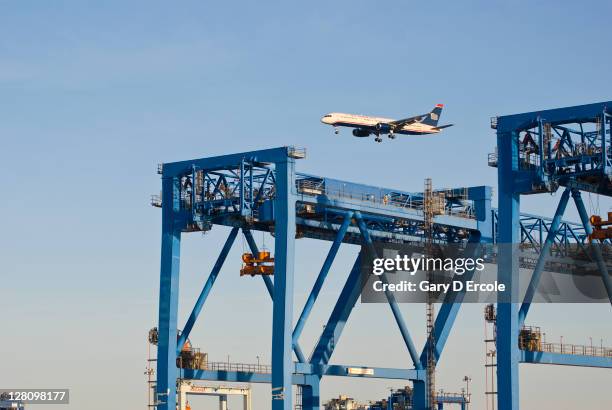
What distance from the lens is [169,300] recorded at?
91812 mm

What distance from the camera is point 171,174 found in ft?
308

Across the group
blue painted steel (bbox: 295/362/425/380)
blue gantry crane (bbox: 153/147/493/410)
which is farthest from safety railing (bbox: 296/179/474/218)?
blue painted steel (bbox: 295/362/425/380)

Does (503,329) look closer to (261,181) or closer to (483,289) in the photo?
(261,181)

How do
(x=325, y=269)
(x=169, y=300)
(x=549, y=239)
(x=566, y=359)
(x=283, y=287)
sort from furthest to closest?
(x=325, y=269), (x=169, y=300), (x=566, y=359), (x=283, y=287), (x=549, y=239)

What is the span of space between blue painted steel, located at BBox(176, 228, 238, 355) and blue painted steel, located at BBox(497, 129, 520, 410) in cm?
2196

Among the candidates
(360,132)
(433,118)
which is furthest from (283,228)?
(433,118)

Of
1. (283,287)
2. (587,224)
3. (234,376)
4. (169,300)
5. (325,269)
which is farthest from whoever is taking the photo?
(234,376)

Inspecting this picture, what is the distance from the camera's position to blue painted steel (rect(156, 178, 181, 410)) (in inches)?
3580

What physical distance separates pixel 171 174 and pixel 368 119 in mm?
31383

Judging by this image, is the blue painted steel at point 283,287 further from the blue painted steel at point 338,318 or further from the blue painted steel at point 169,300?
the blue painted steel at point 338,318

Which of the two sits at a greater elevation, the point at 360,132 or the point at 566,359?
the point at 360,132

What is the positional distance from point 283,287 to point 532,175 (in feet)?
55.2

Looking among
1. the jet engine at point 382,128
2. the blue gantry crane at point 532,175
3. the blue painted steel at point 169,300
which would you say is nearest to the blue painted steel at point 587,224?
the blue gantry crane at point 532,175

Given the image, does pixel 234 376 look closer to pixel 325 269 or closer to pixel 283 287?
pixel 325 269
